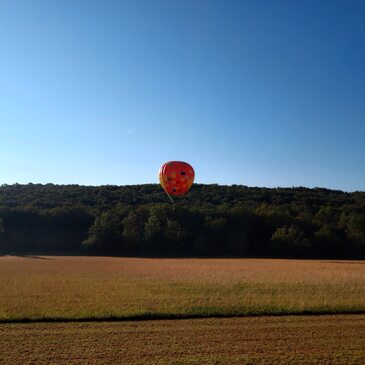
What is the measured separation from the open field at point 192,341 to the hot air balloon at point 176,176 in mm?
21341

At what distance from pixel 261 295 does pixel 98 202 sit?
8079 cm

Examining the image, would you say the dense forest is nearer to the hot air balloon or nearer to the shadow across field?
the hot air balloon

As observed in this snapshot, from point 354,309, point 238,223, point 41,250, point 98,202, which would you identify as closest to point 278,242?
point 238,223

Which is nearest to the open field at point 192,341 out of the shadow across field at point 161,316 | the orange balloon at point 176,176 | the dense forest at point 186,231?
the shadow across field at point 161,316

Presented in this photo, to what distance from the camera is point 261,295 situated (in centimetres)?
2016

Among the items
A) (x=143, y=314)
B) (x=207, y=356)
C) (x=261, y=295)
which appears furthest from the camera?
(x=261, y=295)

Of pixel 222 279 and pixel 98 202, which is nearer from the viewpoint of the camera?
pixel 222 279

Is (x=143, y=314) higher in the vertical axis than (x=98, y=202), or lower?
lower

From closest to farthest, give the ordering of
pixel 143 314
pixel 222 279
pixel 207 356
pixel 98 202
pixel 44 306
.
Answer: pixel 207 356 < pixel 143 314 < pixel 44 306 < pixel 222 279 < pixel 98 202

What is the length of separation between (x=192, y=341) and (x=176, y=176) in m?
24.3

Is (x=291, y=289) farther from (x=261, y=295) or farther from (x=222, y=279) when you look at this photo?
(x=222, y=279)

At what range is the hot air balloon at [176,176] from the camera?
1419 inches

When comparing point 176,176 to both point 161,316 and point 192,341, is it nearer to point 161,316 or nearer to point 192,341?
point 161,316

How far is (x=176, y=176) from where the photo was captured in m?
36.1
